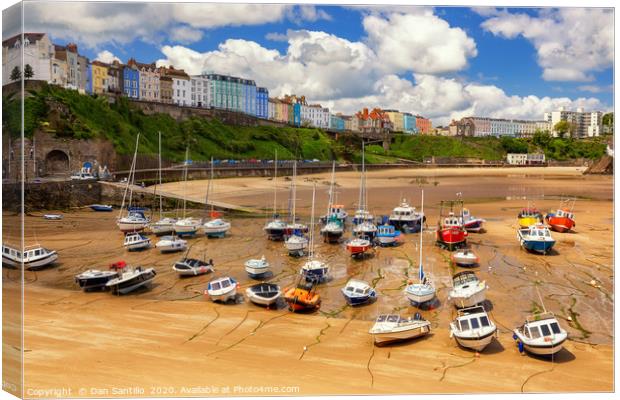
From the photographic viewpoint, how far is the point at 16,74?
7.18 metres

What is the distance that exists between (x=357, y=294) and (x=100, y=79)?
1147 inches

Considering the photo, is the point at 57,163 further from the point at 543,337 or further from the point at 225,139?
the point at 225,139

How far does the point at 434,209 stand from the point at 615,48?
1581cm

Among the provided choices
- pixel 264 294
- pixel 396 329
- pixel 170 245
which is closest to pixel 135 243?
pixel 170 245

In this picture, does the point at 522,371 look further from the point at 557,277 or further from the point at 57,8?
the point at 57,8

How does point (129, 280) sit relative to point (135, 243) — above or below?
below

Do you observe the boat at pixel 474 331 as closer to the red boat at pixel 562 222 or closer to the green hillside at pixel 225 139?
the red boat at pixel 562 222

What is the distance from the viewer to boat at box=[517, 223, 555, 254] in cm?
1484

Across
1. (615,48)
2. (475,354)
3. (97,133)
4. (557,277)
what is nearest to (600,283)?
(557,277)

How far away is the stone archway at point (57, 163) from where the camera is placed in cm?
2031

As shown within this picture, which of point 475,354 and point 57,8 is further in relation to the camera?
point 475,354

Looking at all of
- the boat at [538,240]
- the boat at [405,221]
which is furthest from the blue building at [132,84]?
the boat at [538,240]

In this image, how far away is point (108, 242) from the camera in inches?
649

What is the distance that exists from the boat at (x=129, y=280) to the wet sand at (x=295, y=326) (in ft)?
0.97
